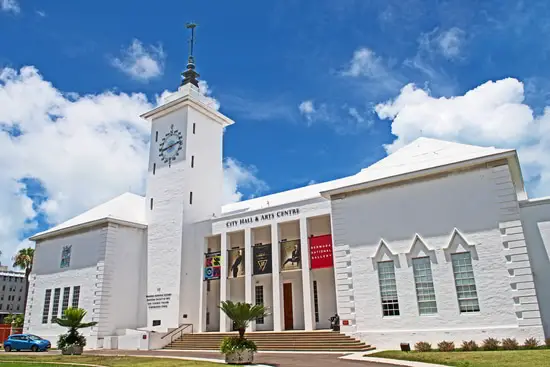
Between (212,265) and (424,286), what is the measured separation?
1352 cm

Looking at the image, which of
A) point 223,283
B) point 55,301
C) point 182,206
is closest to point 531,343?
point 223,283

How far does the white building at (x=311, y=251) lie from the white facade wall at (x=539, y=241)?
0.04 metres

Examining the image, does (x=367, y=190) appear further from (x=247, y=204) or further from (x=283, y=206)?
Answer: (x=247, y=204)

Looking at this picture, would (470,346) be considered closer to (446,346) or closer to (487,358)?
(446,346)

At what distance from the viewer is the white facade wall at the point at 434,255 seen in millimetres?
17745

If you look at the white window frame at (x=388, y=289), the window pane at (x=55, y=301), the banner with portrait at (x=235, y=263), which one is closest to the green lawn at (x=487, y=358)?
the white window frame at (x=388, y=289)

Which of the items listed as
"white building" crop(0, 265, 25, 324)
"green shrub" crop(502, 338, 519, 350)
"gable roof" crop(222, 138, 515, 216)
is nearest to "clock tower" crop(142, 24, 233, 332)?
"gable roof" crop(222, 138, 515, 216)

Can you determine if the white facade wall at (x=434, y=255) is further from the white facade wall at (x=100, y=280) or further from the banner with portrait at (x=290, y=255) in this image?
the white facade wall at (x=100, y=280)

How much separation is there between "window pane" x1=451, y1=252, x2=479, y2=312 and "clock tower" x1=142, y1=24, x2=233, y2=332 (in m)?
15.7

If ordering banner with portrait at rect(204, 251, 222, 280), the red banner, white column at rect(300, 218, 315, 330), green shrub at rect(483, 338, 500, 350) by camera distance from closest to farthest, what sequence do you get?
green shrub at rect(483, 338, 500, 350), white column at rect(300, 218, 315, 330), the red banner, banner with portrait at rect(204, 251, 222, 280)

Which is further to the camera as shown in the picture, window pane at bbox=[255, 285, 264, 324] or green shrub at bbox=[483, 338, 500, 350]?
window pane at bbox=[255, 285, 264, 324]

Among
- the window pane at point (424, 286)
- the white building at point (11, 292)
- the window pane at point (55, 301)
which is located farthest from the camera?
the white building at point (11, 292)

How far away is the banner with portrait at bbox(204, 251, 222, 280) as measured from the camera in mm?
27938

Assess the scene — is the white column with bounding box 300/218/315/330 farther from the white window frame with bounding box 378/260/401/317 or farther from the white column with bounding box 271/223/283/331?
the white window frame with bounding box 378/260/401/317
